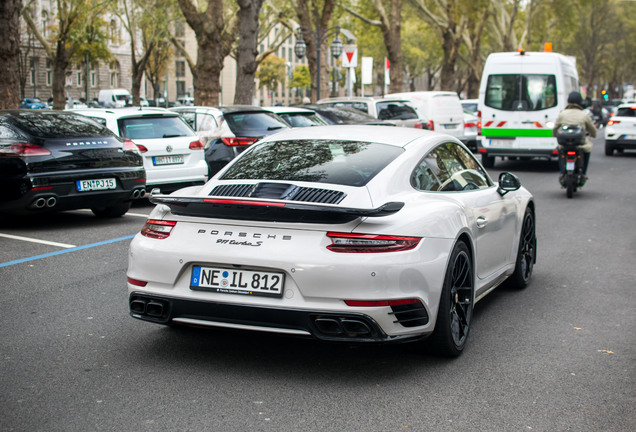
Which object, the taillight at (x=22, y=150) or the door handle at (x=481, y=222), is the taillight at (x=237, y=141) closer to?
the taillight at (x=22, y=150)

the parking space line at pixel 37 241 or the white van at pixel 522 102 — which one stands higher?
the white van at pixel 522 102

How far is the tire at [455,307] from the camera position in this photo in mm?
4867

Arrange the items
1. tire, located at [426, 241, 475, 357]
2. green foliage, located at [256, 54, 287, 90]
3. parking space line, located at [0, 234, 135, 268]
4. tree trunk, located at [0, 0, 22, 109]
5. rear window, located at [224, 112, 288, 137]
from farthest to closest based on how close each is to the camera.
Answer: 1. green foliage, located at [256, 54, 287, 90]
2. tree trunk, located at [0, 0, 22, 109]
3. rear window, located at [224, 112, 288, 137]
4. parking space line, located at [0, 234, 135, 268]
5. tire, located at [426, 241, 475, 357]

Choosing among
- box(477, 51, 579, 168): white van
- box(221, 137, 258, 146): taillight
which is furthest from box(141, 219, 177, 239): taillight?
box(477, 51, 579, 168): white van

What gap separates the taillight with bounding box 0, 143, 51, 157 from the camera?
9.96 meters

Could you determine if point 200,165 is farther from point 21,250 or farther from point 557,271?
point 557,271

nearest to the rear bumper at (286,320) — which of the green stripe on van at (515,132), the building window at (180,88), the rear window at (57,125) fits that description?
the rear window at (57,125)

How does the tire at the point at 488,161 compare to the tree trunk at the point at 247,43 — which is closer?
the tire at the point at 488,161

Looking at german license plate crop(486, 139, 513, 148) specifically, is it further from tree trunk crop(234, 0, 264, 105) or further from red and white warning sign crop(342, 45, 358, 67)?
red and white warning sign crop(342, 45, 358, 67)

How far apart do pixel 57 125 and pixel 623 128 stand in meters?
19.6

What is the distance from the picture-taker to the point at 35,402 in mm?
4250

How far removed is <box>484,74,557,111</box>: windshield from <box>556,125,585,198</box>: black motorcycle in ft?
18.6

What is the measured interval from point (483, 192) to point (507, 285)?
1.45m

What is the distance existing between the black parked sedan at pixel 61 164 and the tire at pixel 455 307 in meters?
6.22
